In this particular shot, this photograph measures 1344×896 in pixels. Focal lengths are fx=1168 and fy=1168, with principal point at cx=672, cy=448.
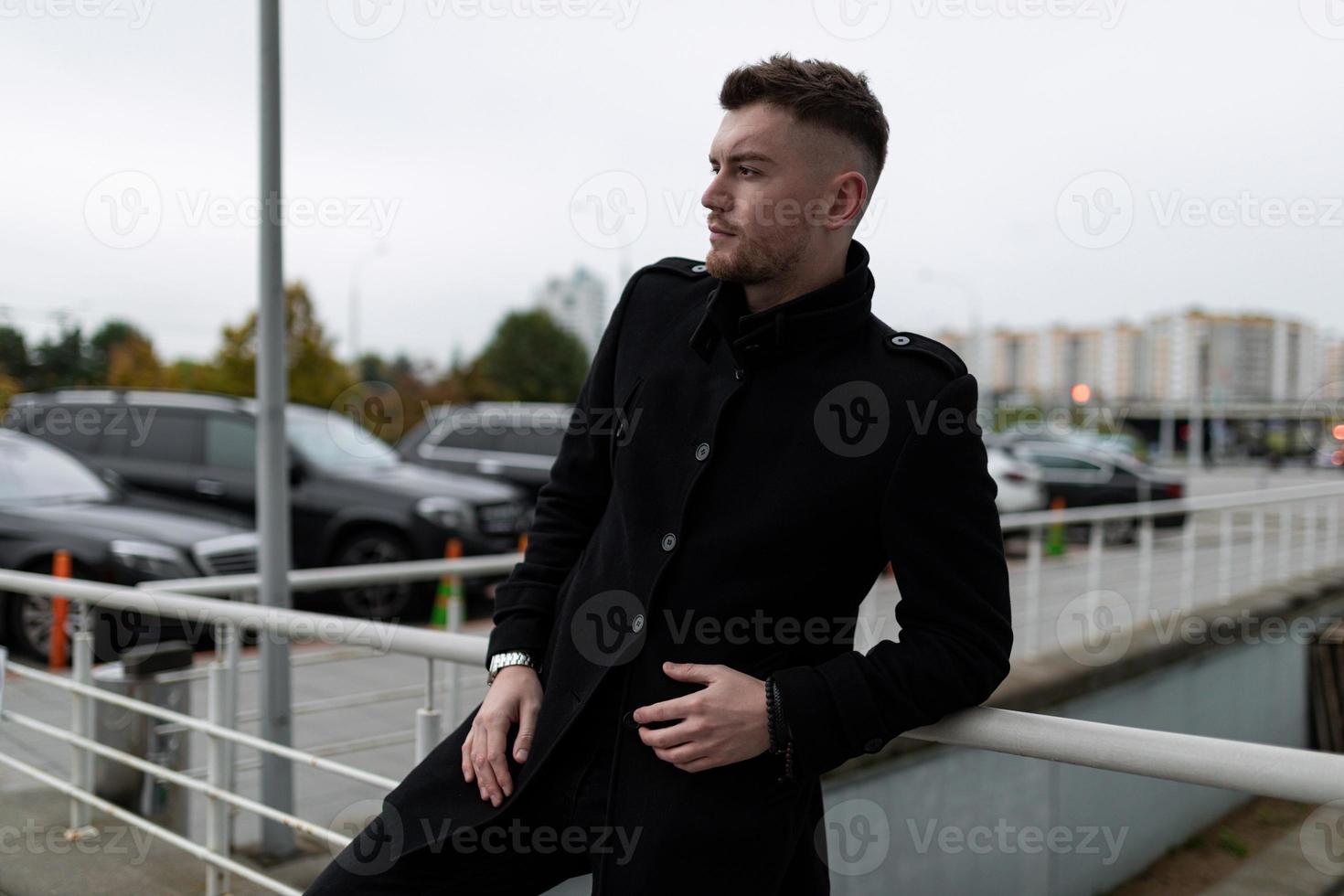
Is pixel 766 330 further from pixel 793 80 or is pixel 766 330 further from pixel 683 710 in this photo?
pixel 683 710

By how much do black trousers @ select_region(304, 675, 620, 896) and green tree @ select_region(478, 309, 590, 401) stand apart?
3632 centimetres

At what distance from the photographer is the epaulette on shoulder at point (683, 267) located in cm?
188

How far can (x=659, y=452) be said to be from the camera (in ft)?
5.63

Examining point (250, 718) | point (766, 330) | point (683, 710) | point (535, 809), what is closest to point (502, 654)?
point (535, 809)

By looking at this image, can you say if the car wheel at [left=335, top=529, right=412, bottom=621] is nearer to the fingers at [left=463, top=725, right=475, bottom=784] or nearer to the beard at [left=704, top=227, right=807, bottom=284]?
the fingers at [left=463, top=725, right=475, bottom=784]

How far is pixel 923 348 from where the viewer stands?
64.1 inches

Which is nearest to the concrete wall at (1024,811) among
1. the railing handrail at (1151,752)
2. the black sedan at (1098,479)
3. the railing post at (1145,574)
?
the railing post at (1145,574)

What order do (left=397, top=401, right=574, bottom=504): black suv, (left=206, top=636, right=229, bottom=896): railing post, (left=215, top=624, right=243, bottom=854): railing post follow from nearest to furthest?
(left=206, top=636, right=229, bottom=896): railing post → (left=215, top=624, right=243, bottom=854): railing post → (left=397, top=401, right=574, bottom=504): black suv

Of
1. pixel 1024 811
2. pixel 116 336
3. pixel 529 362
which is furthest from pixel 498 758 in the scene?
pixel 529 362

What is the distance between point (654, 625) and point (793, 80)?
78 centimetres

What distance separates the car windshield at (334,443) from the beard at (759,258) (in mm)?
8920

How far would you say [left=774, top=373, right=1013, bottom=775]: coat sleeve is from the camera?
59.9 inches

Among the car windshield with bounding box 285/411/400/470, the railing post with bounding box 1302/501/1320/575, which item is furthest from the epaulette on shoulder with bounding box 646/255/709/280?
the railing post with bounding box 1302/501/1320/575

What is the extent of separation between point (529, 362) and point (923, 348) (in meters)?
39.8
